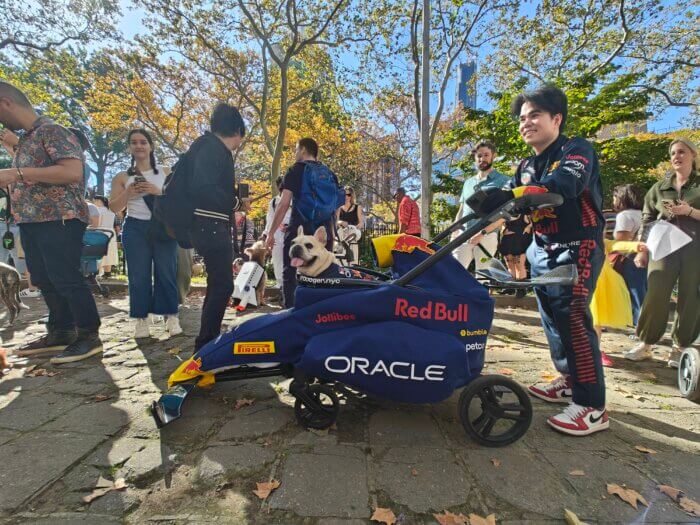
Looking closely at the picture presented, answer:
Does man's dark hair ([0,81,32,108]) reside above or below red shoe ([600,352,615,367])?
above

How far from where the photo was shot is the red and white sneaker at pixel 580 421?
2.07 meters

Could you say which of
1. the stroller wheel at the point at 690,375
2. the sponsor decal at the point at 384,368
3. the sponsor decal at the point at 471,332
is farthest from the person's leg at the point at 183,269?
the stroller wheel at the point at 690,375

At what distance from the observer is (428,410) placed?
7.69ft

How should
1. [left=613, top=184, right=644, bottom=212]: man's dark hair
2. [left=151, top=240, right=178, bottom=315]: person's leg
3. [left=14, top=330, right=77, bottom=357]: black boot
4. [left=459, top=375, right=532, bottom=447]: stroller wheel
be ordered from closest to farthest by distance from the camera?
[left=459, top=375, right=532, bottom=447]: stroller wheel < [left=14, top=330, right=77, bottom=357]: black boot < [left=151, top=240, right=178, bottom=315]: person's leg < [left=613, top=184, right=644, bottom=212]: man's dark hair

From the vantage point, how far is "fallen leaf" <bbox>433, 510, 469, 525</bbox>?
4.53ft

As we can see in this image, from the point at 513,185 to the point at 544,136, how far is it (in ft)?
1.43

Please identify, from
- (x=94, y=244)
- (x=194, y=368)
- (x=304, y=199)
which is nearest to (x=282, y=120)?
(x=94, y=244)

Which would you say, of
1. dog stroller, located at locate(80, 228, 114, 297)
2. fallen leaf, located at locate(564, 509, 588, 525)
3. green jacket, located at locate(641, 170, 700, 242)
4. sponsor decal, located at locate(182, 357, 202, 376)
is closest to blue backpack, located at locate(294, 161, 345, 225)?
sponsor decal, located at locate(182, 357, 202, 376)

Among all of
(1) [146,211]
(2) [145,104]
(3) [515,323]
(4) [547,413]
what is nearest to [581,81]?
(3) [515,323]

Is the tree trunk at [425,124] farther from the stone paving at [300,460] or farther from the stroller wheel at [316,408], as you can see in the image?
the stroller wheel at [316,408]

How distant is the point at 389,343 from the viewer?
1.81 m

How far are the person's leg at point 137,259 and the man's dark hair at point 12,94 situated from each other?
129cm

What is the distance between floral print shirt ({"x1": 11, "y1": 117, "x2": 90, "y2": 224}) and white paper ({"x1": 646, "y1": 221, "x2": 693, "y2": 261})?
5.54 meters

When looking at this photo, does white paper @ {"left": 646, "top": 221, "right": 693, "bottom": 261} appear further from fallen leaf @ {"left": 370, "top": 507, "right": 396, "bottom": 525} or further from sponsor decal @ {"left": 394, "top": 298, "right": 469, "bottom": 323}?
fallen leaf @ {"left": 370, "top": 507, "right": 396, "bottom": 525}
